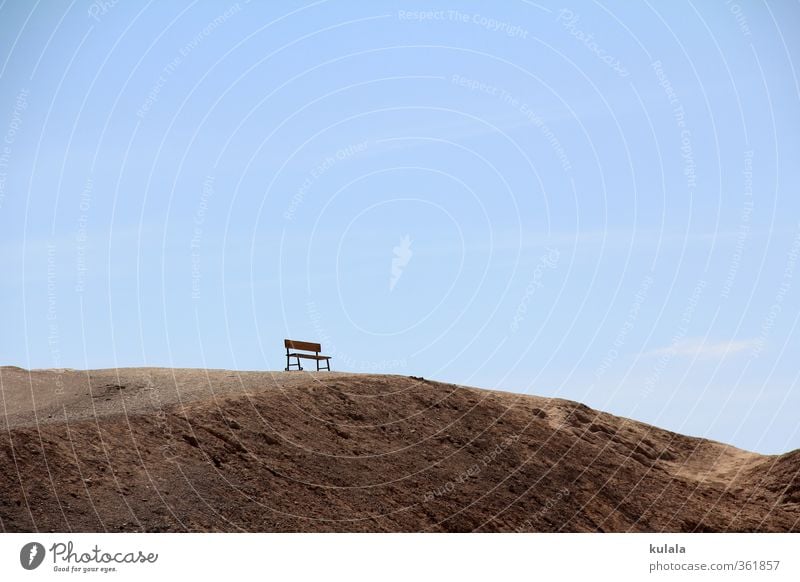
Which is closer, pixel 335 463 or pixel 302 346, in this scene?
pixel 335 463

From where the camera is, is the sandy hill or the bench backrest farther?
the bench backrest

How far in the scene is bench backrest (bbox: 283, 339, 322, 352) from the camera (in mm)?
36044

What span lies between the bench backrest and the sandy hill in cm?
159

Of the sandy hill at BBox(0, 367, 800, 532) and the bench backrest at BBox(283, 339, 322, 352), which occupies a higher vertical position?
the bench backrest at BBox(283, 339, 322, 352)

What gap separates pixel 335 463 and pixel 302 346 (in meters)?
7.47

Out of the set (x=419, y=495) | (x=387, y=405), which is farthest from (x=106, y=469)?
(x=387, y=405)

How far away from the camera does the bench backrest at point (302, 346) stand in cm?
3604

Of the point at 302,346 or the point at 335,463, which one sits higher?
the point at 302,346

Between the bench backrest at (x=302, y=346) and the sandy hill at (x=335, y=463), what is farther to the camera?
the bench backrest at (x=302, y=346)

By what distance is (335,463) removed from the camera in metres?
29.7

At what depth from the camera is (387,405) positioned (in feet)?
113

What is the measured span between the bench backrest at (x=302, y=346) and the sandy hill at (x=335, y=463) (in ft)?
5.21

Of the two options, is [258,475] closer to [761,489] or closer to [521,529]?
[521,529]
